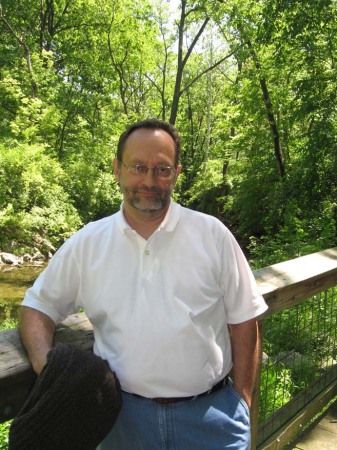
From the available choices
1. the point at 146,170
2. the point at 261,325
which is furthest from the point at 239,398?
the point at 146,170

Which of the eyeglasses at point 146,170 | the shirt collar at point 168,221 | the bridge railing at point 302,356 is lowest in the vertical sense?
the bridge railing at point 302,356

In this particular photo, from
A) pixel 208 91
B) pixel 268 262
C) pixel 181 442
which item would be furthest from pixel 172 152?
pixel 208 91

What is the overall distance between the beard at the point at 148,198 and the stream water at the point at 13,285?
32.2 feet

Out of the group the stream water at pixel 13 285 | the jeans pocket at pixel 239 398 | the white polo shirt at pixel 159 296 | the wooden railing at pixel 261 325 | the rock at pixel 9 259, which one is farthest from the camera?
the rock at pixel 9 259

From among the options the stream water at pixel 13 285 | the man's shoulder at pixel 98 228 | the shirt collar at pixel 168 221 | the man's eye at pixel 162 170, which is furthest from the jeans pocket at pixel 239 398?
the stream water at pixel 13 285

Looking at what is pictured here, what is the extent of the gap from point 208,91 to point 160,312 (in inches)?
1253

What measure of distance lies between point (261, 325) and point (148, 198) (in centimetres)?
76

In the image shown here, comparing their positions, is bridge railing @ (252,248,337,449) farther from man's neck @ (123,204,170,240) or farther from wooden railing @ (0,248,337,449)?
man's neck @ (123,204,170,240)

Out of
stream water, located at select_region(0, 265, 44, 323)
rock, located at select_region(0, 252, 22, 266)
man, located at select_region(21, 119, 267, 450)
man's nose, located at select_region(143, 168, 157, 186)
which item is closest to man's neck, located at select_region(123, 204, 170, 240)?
man, located at select_region(21, 119, 267, 450)

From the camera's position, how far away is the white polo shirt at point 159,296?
1474 mm

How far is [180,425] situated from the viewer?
4.83 ft

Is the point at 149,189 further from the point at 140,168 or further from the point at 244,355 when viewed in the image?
the point at 244,355

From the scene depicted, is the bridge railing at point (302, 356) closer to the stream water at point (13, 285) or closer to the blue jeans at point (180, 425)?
the blue jeans at point (180, 425)

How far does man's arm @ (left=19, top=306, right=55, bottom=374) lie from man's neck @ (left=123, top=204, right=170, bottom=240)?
1.50 ft
